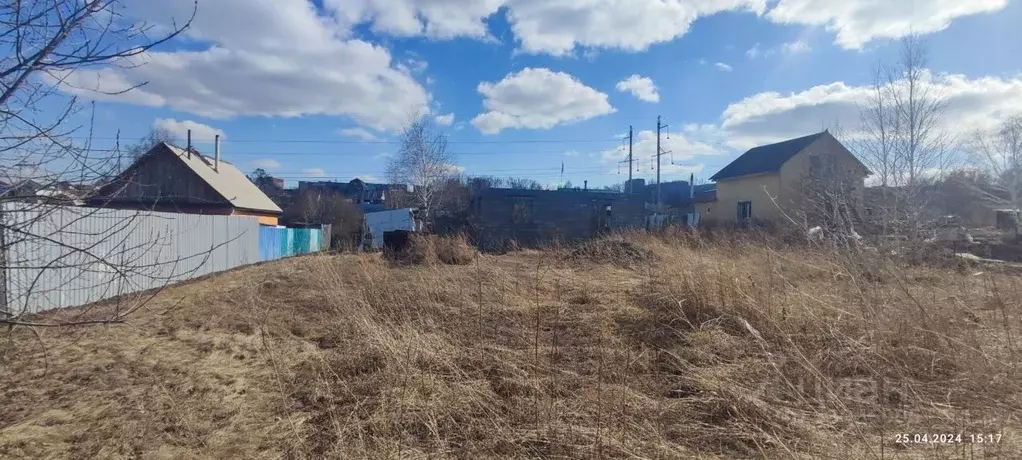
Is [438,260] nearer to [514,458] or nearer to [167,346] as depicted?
[167,346]

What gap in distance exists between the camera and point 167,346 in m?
5.43

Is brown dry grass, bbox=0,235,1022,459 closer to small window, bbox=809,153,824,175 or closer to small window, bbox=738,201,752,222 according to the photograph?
small window, bbox=809,153,824,175

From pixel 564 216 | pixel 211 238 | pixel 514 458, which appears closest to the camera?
pixel 514 458

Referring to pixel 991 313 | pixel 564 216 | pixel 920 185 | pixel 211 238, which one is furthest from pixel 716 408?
pixel 564 216

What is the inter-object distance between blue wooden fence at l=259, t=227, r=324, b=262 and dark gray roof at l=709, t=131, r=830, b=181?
25.2 m

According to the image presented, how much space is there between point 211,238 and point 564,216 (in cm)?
1658

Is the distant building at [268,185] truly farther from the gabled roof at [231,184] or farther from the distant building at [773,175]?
the distant building at [773,175]

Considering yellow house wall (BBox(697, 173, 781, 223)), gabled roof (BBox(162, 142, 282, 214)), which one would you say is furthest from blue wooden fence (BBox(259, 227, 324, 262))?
yellow house wall (BBox(697, 173, 781, 223))

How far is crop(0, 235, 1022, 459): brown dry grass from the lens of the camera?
9.93 feet

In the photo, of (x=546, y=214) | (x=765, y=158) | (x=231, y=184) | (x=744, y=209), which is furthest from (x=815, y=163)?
(x=231, y=184)

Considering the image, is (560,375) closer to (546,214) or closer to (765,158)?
(546,214)

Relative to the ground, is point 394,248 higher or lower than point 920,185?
lower

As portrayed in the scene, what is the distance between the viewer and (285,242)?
74.0 ft
